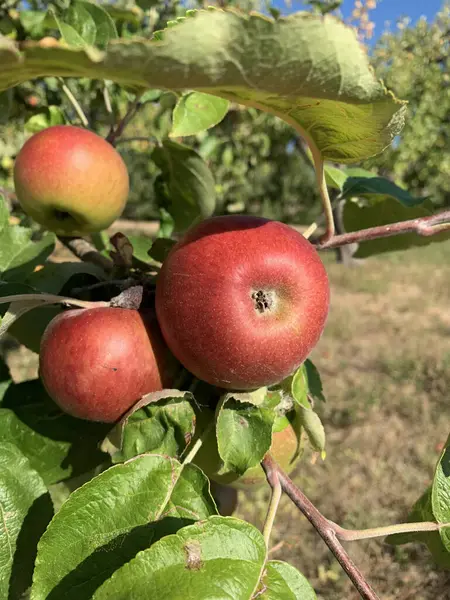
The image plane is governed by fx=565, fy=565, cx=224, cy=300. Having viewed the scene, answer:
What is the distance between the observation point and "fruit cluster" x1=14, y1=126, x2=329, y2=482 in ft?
2.20

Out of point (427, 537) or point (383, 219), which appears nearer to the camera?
point (427, 537)

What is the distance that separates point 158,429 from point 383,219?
591 mm

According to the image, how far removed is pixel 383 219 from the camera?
3.49ft

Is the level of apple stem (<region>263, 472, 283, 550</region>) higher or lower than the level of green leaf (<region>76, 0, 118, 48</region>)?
lower

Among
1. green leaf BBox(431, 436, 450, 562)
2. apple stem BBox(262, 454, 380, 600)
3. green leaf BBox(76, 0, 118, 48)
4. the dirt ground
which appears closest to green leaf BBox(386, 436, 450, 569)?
green leaf BBox(431, 436, 450, 562)

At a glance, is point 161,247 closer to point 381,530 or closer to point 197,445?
point 197,445

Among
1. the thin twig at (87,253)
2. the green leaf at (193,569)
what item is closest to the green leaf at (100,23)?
the thin twig at (87,253)

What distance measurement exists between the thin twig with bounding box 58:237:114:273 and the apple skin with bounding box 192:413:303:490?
1.18 feet

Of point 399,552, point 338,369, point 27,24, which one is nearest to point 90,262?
point 27,24

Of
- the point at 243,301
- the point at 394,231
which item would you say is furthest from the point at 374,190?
the point at 243,301

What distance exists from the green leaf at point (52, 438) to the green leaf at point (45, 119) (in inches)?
29.8

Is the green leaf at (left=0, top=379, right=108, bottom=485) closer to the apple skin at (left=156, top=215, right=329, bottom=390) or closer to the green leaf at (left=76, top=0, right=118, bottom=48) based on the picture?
the apple skin at (left=156, top=215, right=329, bottom=390)

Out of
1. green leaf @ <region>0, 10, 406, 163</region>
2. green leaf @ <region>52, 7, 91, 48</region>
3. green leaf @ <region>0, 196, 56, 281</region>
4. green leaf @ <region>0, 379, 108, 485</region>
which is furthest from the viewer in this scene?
green leaf @ <region>52, 7, 91, 48</region>

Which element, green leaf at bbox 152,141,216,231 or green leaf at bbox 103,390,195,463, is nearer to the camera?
green leaf at bbox 103,390,195,463
